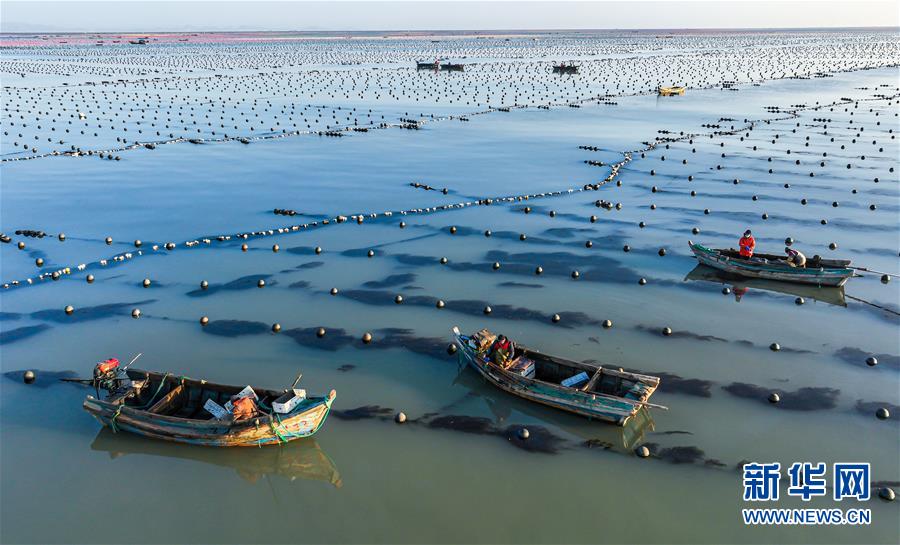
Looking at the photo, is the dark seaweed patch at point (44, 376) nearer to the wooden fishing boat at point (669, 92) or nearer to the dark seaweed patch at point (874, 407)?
the dark seaweed patch at point (874, 407)

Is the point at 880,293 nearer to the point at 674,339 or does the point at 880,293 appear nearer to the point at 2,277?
the point at 674,339

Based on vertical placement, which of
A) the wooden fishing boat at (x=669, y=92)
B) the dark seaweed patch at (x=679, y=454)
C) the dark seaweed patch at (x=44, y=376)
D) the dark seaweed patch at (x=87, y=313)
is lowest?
the dark seaweed patch at (x=679, y=454)

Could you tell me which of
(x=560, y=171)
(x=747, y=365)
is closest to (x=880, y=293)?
(x=747, y=365)

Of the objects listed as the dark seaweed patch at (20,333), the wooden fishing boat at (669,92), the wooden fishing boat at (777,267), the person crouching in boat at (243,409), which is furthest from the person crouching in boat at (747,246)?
the wooden fishing boat at (669,92)

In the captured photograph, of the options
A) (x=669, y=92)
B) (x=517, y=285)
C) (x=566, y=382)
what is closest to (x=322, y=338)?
(x=517, y=285)

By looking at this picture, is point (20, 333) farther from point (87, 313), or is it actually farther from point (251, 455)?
point (251, 455)

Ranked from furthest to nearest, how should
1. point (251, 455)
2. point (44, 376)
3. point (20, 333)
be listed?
point (20, 333), point (44, 376), point (251, 455)

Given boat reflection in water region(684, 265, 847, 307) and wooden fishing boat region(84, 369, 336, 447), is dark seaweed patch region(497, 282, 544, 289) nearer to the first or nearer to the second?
boat reflection in water region(684, 265, 847, 307)

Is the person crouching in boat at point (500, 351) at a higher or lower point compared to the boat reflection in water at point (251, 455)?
higher
